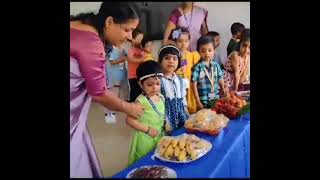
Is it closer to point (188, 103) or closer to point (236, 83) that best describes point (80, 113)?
point (188, 103)

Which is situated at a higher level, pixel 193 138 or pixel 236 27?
pixel 236 27

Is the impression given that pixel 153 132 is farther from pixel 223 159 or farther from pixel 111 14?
pixel 111 14

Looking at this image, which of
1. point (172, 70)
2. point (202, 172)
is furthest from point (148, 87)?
point (202, 172)

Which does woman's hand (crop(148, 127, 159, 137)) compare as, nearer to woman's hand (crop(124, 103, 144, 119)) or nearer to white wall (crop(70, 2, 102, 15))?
woman's hand (crop(124, 103, 144, 119))

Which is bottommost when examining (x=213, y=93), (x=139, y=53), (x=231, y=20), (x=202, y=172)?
(x=202, y=172)

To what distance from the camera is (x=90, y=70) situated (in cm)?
137

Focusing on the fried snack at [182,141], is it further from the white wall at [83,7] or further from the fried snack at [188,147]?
the white wall at [83,7]

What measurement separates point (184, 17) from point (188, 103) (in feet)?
1.02

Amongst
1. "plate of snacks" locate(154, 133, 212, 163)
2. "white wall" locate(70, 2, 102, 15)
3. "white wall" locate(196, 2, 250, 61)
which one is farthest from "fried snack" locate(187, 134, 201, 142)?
"white wall" locate(70, 2, 102, 15)

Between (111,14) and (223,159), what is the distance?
2.04ft

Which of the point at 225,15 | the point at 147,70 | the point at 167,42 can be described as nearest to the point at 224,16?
the point at 225,15

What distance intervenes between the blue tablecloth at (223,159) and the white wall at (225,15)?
33 centimetres

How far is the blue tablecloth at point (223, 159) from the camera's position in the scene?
1.36 metres

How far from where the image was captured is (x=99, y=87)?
54.7 inches
